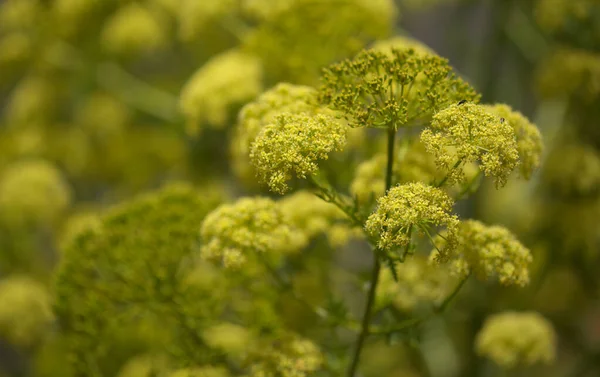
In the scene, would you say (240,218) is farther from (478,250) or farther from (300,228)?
(478,250)

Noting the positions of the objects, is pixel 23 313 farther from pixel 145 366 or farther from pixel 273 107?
pixel 273 107

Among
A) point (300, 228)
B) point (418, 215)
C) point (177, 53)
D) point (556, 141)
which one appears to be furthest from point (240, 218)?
point (177, 53)

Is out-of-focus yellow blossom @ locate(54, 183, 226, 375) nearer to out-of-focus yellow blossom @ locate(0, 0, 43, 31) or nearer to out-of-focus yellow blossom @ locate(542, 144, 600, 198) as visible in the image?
out-of-focus yellow blossom @ locate(542, 144, 600, 198)

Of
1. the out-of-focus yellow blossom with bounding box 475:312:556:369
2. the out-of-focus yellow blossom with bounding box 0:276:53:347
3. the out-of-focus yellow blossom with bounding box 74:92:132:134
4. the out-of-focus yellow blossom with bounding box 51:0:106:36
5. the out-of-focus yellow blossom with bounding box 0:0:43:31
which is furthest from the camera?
the out-of-focus yellow blossom with bounding box 74:92:132:134

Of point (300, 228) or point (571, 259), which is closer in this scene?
point (300, 228)

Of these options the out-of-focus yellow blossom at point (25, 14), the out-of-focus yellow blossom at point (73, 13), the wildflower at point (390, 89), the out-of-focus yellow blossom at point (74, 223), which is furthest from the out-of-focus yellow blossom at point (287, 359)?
the out-of-focus yellow blossom at point (25, 14)

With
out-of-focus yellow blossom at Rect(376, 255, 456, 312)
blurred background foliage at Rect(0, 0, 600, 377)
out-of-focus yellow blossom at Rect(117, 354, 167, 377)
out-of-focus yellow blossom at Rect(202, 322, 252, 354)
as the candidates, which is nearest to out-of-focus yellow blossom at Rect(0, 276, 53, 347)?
blurred background foliage at Rect(0, 0, 600, 377)
